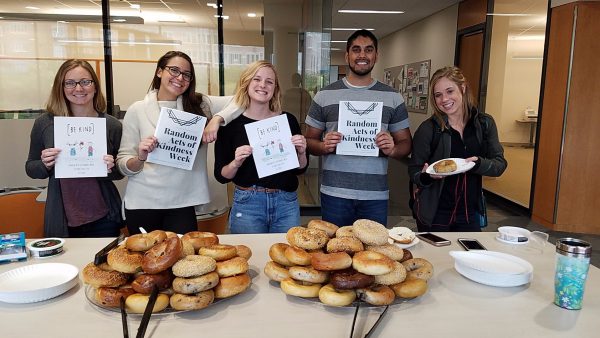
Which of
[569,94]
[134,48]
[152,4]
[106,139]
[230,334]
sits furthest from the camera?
[152,4]

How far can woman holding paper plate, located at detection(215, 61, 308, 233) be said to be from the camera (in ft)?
6.90

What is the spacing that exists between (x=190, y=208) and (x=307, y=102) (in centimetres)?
335

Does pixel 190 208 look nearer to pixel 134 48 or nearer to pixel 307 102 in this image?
pixel 307 102

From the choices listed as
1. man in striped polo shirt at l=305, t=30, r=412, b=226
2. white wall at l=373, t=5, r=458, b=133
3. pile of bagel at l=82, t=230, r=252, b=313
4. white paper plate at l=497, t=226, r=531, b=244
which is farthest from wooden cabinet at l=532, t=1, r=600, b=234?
pile of bagel at l=82, t=230, r=252, b=313

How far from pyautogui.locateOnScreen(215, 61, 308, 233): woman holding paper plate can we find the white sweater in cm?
10

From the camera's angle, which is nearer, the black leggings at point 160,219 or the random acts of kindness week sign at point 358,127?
the black leggings at point 160,219

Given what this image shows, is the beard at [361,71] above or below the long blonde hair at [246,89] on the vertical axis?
above

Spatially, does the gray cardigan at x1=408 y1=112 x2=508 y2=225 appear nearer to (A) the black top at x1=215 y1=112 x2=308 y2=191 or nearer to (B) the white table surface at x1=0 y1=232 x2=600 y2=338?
(A) the black top at x1=215 y1=112 x2=308 y2=191

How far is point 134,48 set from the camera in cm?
520

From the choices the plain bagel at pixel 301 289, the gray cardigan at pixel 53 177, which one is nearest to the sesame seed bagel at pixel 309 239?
the plain bagel at pixel 301 289

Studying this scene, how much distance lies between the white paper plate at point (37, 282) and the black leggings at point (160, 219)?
0.71m

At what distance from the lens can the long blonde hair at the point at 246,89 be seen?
6.91 ft

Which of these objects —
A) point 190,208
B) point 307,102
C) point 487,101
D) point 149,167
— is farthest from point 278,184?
point 487,101

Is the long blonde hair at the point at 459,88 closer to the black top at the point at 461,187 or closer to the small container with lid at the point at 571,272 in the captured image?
the black top at the point at 461,187
